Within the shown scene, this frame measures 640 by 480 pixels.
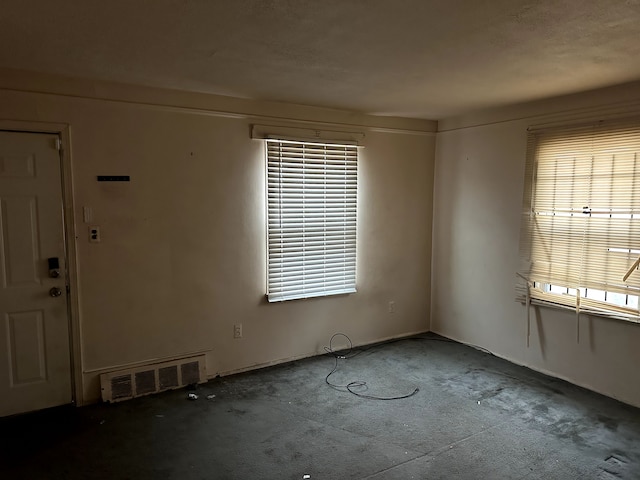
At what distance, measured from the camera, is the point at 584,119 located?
369 centimetres

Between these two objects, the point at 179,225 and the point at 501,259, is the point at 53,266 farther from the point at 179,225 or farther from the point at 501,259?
the point at 501,259

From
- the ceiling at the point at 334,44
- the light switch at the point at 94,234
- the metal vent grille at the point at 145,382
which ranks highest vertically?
the ceiling at the point at 334,44

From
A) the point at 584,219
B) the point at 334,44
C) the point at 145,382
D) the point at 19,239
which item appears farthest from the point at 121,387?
the point at 584,219

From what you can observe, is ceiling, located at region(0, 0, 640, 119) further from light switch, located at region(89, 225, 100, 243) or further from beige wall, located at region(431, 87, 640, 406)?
light switch, located at region(89, 225, 100, 243)

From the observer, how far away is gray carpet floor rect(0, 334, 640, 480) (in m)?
2.68

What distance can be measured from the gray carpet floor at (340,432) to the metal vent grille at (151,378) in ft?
0.31

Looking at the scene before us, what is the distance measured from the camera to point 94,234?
3.45m

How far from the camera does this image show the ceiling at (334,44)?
80.4 inches

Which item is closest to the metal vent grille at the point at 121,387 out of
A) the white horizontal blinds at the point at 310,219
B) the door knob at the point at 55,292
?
the door knob at the point at 55,292

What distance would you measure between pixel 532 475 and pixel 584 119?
277 cm

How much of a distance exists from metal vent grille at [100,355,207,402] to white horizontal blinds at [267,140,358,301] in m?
0.95

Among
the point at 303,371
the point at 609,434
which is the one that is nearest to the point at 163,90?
the point at 303,371

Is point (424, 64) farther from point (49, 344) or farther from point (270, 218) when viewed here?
point (49, 344)

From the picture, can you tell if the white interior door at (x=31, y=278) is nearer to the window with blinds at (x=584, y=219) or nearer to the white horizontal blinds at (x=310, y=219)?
the white horizontal blinds at (x=310, y=219)
